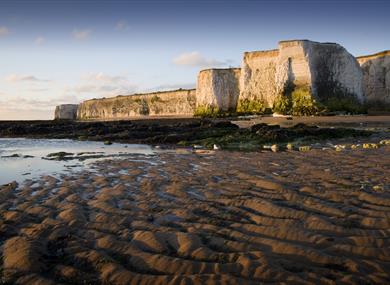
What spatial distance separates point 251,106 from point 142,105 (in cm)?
4022

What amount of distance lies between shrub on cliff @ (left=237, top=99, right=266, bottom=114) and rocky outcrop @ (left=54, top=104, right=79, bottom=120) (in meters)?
75.0

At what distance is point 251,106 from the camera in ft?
190

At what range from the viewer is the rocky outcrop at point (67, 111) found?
120 metres

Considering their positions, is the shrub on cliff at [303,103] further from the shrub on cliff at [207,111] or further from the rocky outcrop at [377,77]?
the rocky outcrop at [377,77]

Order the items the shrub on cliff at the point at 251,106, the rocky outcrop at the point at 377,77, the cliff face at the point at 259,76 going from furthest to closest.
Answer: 1. the rocky outcrop at the point at 377,77
2. the cliff face at the point at 259,76
3. the shrub on cliff at the point at 251,106

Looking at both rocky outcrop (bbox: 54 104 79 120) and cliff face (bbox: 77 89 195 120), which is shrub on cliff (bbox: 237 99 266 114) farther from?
rocky outcrop (bbox: 54 104 79 120)

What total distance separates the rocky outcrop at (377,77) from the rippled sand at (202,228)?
5541 centimetres

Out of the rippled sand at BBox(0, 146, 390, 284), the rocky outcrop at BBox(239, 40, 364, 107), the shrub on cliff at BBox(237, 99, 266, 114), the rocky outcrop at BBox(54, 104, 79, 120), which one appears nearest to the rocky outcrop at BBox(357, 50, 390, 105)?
the rocky outcrop at BBox(239, 40, 364, 107)

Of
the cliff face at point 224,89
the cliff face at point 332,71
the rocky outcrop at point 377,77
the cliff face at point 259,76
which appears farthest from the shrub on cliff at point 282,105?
the rocky outcrop at point 377,77

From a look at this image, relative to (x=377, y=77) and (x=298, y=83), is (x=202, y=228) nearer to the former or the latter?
(x=298, y=83)

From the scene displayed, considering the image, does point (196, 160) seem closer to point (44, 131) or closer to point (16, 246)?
point (16, 246)

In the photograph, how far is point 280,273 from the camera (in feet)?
11.9

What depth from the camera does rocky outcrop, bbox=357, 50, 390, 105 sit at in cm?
5778

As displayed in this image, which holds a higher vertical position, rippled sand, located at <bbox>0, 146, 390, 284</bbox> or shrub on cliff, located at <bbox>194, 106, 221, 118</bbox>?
shrub on cliff, located at <bbox>194, 106, 221, 118</bbox>
